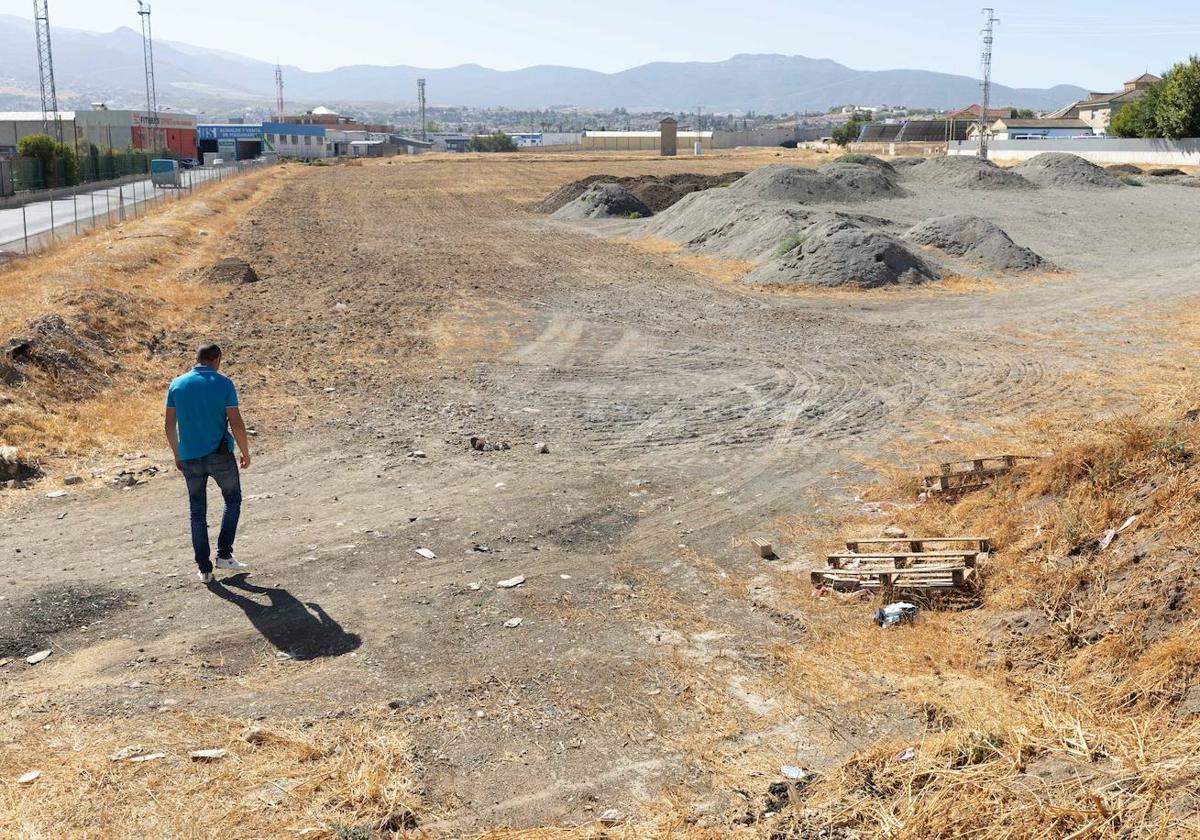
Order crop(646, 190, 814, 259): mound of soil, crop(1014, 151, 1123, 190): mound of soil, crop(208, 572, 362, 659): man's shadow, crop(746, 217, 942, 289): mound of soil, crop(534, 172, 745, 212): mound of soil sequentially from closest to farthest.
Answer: crop(208, 572, 362, 659): man's shadow
crop(746, 217, 942, 289): mound of soil
crop(646, 190, 814, 259): mound of soil
crop(534, 172, 745, 212): mound of soil
crop(1014, 151, 1123, 190): mound of soil

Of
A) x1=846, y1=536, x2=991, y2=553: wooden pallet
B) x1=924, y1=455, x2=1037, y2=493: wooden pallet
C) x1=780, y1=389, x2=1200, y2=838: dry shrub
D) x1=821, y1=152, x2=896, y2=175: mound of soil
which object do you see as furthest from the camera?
x1=821, y1=152, x2=896, y2=175: mound of soil

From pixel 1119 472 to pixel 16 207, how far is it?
Result: 5076 cm

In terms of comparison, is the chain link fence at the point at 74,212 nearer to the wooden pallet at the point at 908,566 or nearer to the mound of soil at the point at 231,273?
the mound of soil at the point at 231,273

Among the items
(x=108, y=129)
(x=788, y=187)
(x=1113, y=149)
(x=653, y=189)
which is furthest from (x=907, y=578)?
(x=108, y=129)

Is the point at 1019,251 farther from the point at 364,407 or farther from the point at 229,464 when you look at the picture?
the point at 229,464

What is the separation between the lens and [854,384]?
53.4 feet

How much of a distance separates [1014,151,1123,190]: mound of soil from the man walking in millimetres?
50479

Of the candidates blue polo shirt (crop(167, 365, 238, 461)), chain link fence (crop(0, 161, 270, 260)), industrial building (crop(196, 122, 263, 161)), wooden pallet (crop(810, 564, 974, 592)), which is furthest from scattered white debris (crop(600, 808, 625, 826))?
industrial building (crop(196, 122, 263, 161))

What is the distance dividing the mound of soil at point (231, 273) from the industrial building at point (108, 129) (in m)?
42.5

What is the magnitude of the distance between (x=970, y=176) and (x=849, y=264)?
28.4 m

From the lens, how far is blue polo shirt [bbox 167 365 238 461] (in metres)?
8.64

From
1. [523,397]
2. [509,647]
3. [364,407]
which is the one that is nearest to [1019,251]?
[523,397]

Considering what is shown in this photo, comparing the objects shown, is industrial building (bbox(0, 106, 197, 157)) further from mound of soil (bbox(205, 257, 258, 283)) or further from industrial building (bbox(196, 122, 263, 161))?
mound of soil (bbox(205, 257, 258, 283))

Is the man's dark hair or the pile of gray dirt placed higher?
the pile of gray dirt
